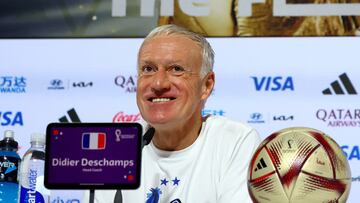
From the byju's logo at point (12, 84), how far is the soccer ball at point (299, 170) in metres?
2.62

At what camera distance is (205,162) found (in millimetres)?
2252

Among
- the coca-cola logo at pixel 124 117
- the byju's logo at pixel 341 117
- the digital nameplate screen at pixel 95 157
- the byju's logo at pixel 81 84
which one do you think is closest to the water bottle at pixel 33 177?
the digital nameplate screen at pixel 95 157

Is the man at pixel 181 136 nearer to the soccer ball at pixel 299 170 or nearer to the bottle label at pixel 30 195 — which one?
the bottle label at pixel 30 195

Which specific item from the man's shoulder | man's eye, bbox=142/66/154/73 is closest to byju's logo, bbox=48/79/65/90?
the man's shoulder

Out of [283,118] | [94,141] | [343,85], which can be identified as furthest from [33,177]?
[343,85]

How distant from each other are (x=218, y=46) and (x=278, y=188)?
Answer: 246cm

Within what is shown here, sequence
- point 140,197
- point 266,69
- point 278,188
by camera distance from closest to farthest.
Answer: point 278,188
point 140,197
point 266,69

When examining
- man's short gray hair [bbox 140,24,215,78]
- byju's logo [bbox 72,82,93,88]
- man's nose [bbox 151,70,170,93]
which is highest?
byju's logo [bbox 72,82,93,88]

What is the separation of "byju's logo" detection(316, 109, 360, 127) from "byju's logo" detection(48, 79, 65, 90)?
1399mm

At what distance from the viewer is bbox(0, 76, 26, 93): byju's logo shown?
396 centimetres

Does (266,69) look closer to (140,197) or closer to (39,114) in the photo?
(39,114)

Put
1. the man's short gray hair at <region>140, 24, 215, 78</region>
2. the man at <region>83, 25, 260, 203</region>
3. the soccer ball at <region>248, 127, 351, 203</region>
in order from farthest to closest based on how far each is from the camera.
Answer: the man's short gray hair at <region>140, 24, 215, 78</region>, the man at <region>83, 25, 260, 203</region>, the soccer ball at <region>248, 127, 351, 203</region>

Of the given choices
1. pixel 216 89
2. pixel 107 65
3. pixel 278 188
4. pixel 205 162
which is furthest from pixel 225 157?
pixel 107 65

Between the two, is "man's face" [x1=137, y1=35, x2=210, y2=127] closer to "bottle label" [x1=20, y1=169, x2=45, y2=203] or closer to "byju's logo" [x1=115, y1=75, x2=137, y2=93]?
"bottle label" [x1=20, y1=169, x2=45, y2=203]
